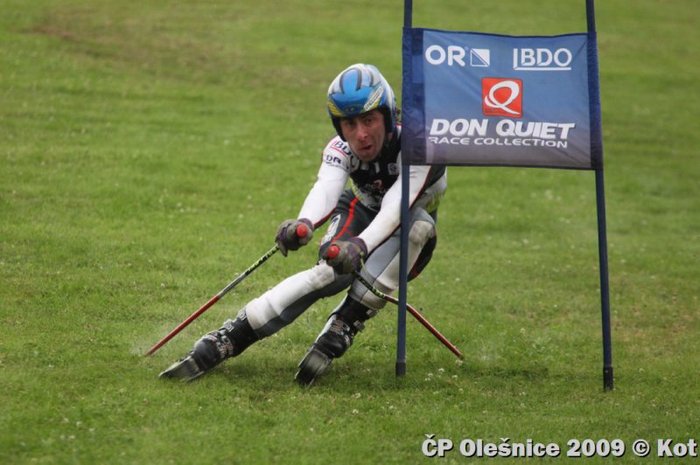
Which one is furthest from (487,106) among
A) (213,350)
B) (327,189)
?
(213,350)

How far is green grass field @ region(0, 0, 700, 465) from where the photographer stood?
777cm

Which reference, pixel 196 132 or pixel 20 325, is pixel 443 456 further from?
pixel 196 132

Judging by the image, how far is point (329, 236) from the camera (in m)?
9.34

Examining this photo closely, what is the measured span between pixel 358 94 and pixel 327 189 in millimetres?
855

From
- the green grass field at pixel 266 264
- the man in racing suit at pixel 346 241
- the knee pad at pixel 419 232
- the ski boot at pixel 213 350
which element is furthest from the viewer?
the knee pad at pixel 419 232

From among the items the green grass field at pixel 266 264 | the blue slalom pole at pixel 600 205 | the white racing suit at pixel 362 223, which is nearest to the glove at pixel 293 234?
the white racing suit at pixel 362 223

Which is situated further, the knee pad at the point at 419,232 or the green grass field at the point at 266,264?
the knee pad at the point at 419,232

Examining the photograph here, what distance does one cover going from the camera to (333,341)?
8664mm

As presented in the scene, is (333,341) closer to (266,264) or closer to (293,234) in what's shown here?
(293,234)

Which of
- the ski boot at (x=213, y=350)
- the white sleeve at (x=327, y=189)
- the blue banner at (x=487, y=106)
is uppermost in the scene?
the blue banner at (x=487, y=106)

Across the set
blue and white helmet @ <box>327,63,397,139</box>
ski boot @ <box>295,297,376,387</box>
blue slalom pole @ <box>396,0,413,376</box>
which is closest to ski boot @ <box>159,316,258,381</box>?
ski boot @ <box>295,297,376,387</box>

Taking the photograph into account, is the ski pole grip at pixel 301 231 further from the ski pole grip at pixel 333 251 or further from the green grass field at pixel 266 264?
the green grass field at pixel 266 264

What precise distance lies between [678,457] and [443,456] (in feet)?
5.34

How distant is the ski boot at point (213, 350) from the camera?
838cm
